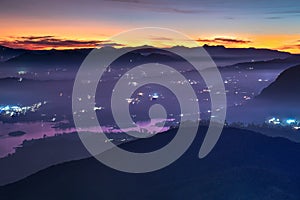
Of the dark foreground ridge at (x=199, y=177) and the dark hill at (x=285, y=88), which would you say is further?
the dark hill at (x=285, y=88)

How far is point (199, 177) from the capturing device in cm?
6341

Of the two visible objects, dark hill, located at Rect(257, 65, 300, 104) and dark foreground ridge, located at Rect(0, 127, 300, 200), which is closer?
dark foreground ridge, located at Rect(0, 127, 300, 200)

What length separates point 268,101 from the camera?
11069 centimetres

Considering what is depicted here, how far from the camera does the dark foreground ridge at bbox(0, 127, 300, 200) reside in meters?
52.6

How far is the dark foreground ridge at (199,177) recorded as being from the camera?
5262 cm

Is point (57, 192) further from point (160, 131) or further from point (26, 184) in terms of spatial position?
point (160, 131)

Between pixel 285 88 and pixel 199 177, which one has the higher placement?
pixel 285 88

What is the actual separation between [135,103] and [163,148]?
63.4 metres

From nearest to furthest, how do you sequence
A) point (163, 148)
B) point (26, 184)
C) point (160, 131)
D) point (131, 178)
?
point (131, 178), point (26, 184), point (163, 148), point (160, 131)

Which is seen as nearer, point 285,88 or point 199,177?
point 199,177

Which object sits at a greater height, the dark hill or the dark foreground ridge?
the dark hill

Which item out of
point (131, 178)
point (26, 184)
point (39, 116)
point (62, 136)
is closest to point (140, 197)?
point (131, 178)

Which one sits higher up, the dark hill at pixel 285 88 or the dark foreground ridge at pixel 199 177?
the dark hill at pixel 285 88

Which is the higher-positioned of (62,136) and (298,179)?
(298,179)
